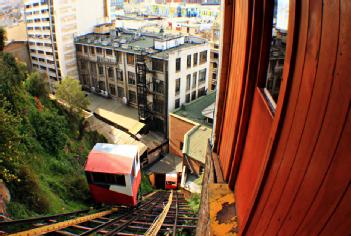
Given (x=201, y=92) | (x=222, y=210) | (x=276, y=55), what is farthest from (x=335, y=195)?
(x=201, y=92)

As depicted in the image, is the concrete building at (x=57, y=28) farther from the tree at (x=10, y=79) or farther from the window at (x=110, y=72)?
the tree at (x=10, y=79)

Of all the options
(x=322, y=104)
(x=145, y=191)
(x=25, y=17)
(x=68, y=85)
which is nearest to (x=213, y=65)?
(x=68, y=85)

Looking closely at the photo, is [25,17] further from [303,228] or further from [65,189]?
[303,228]

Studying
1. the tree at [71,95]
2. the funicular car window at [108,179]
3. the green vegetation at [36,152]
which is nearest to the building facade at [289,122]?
the green vegetation at [36,152]

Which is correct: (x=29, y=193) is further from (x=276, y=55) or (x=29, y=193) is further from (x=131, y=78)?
(x=131, y=78)

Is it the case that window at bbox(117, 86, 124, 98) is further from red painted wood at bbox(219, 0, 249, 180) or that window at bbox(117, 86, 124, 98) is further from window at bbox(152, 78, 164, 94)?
red painted wood at bbox(219, 0, 249, 180)

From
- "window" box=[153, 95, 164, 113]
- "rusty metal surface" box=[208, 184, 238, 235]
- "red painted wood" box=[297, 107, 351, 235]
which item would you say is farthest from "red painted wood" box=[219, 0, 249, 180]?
"window" box=[153, 95, 164, 113]
